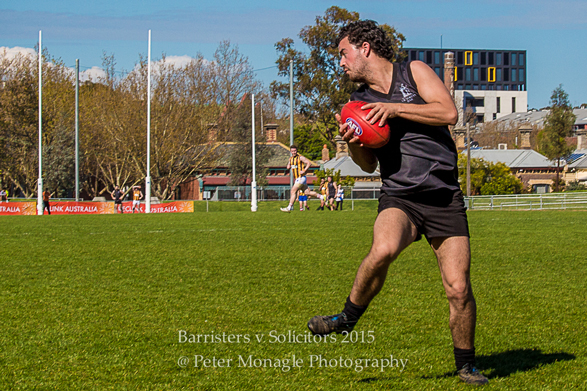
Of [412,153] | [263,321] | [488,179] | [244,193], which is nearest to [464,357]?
[412,153]

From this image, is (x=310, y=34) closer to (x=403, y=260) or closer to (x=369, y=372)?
(x=403, y=260)

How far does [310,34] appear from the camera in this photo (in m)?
61.5

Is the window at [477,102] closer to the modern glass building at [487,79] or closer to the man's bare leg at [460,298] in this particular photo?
the modern glass building at [487,79]

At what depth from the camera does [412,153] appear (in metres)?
3.86

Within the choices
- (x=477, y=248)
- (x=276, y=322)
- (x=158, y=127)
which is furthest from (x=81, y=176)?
(x=276, y=322)

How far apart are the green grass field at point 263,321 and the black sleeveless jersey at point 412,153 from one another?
1157mm

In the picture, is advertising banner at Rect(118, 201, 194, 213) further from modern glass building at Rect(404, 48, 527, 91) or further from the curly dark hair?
modern glass building at Rect(404, 48, 527, 91)

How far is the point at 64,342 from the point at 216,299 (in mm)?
1929

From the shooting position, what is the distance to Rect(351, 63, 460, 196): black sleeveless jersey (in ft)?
12.5

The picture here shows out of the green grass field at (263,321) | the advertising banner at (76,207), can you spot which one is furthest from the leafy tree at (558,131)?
the green grass field at (263,321)

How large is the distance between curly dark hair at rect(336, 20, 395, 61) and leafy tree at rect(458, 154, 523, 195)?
45377 mm

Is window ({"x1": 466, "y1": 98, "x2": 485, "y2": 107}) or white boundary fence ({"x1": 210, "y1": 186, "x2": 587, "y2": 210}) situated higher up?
window ({"x1": 466, "y1": 98, "x2": 485, "y2": 107})

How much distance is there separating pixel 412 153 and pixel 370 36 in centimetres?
78

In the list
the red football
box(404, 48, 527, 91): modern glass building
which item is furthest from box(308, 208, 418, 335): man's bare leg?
box(404, 48, 527, 91): modern glass building
